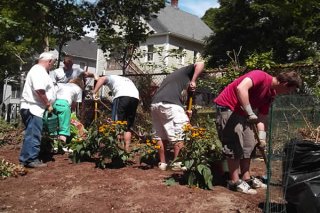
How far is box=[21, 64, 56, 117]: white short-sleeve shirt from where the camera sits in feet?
19.4

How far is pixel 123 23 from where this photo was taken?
12.3m

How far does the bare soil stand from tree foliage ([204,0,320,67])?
1896 cm

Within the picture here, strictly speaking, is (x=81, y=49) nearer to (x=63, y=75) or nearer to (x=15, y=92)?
(x=15, y=92)

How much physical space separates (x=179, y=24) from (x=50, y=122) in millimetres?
30323

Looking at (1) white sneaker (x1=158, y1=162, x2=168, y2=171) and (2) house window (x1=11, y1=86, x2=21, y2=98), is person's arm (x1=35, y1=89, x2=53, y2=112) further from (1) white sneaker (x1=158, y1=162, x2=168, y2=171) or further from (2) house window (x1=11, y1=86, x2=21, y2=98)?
(2) house window (x1=11, y1=86, x2=21, y2=98)

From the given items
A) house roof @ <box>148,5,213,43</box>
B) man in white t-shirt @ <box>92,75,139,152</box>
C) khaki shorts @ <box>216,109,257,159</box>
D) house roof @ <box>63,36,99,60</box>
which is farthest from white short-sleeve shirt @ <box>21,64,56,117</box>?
house roof @ <box>63,36,99,60</box>

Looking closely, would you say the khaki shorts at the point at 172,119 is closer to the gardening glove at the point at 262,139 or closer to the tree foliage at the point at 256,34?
the gardening glove at the point at 262,139

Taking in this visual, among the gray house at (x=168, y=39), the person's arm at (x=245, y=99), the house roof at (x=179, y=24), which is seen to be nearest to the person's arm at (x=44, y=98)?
the person's arm at (x=245, y=99)

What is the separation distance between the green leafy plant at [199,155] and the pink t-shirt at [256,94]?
1.49ft

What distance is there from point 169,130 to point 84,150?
4.40ft

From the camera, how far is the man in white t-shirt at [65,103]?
6.75m

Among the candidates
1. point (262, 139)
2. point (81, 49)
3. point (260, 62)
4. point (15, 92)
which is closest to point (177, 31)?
point (81, 49)

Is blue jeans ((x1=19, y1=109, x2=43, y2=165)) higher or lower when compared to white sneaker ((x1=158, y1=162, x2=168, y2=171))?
higher

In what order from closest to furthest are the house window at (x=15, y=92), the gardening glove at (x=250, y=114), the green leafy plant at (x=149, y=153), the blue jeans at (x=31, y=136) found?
the gardening glove at (x=250, y=114) < the green leafy plant at (x=149, y=153) < the blue jeans at (x=31, y=136) < the house window at (x=15, y=92)
